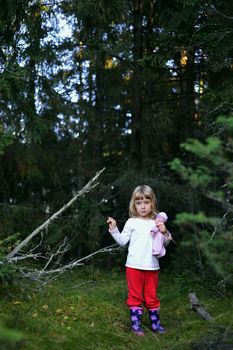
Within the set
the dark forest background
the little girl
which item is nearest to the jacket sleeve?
the little girl

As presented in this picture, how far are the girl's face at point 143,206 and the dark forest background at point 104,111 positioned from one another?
1819 millimetres

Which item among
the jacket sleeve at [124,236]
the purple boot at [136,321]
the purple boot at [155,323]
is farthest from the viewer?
the jacket sleeve at [124,236]

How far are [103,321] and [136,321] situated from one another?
395 mm

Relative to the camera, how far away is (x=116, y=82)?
12.4m

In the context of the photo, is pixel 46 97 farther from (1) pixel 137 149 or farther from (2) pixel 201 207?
(2) pixel 201 207

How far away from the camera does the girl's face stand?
622 centimetres

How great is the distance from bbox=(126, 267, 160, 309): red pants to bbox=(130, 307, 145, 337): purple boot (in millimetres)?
72

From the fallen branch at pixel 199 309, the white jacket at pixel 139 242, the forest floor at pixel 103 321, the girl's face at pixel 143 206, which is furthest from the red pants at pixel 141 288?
the girl's face at pixel 143 206

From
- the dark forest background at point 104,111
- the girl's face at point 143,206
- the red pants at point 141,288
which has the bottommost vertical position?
the red pants at point 141,288

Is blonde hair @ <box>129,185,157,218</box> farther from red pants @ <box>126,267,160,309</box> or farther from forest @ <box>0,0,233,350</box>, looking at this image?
red pants @ <box>126,267,160,309</box>

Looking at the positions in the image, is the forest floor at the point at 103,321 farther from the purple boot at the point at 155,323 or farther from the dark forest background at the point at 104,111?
the dark forest background at the point at 104,111

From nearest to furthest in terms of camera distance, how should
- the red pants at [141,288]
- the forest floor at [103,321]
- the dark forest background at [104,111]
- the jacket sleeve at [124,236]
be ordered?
the forest floor at [103,321]
the red pants at [141,288]
the jacket sleeve at [124,236]
the dark forest background at [104,111]

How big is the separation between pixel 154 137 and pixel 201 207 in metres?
2.19

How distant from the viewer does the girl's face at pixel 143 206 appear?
20.4ft
